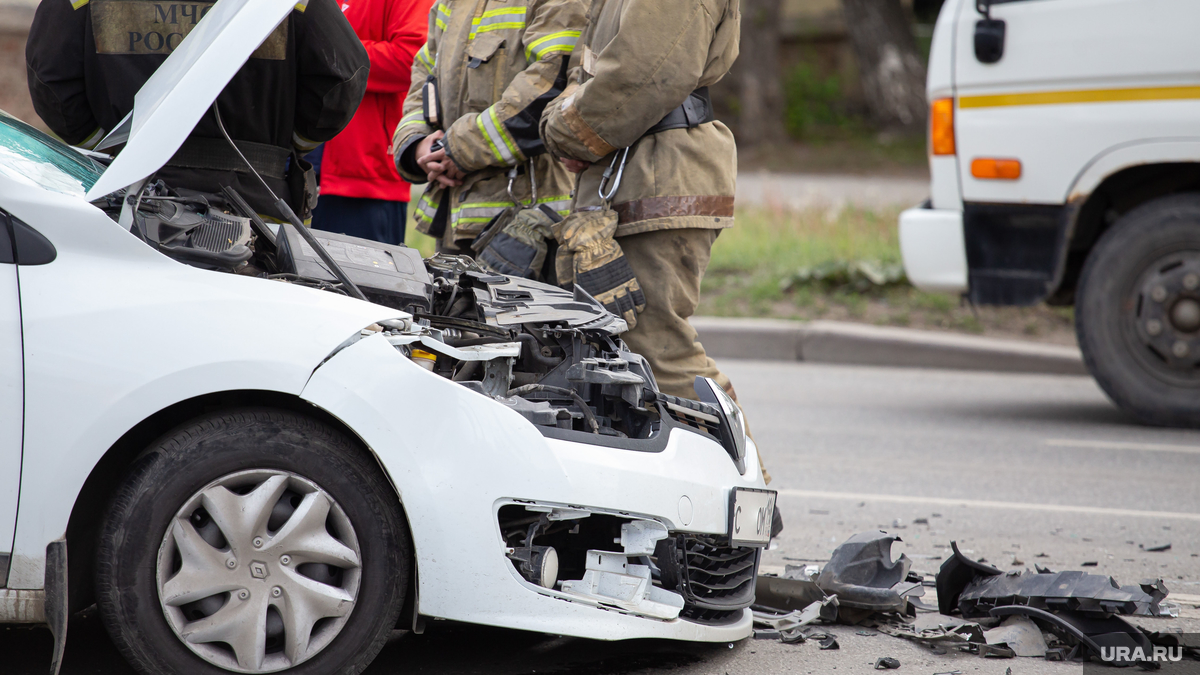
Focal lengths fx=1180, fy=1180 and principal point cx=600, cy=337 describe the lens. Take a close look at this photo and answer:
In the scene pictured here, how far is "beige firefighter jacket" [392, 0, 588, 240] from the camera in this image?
154 inches

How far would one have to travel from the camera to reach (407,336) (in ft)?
8.23

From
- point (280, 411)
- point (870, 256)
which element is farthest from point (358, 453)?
point (870, 256)

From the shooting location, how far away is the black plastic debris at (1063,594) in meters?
3.02

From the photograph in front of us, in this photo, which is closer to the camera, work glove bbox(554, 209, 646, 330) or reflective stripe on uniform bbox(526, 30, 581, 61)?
work glove bbox(554, 209, 646, 330)

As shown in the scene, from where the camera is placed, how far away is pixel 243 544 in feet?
7.73

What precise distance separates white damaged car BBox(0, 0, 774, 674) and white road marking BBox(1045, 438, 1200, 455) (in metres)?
3.71

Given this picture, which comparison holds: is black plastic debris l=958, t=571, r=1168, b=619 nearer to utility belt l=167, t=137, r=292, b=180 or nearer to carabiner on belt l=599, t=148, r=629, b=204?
carabiner on belt l=599, t=148, r=629, b=204

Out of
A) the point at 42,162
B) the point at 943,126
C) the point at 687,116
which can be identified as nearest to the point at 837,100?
the point at 943,126

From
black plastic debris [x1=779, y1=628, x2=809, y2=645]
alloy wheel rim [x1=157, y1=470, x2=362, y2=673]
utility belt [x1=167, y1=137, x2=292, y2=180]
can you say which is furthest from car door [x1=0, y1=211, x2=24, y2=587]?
black plastic debris [x1=779, y1=628, x2=809, y2=645]

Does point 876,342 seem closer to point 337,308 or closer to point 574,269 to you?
point 574,269

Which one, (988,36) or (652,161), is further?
(988,36)

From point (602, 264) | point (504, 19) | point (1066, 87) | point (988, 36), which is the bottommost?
point (602, 264)

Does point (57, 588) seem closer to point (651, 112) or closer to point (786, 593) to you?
point (786, 593)

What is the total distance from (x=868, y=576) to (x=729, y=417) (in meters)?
0.76
